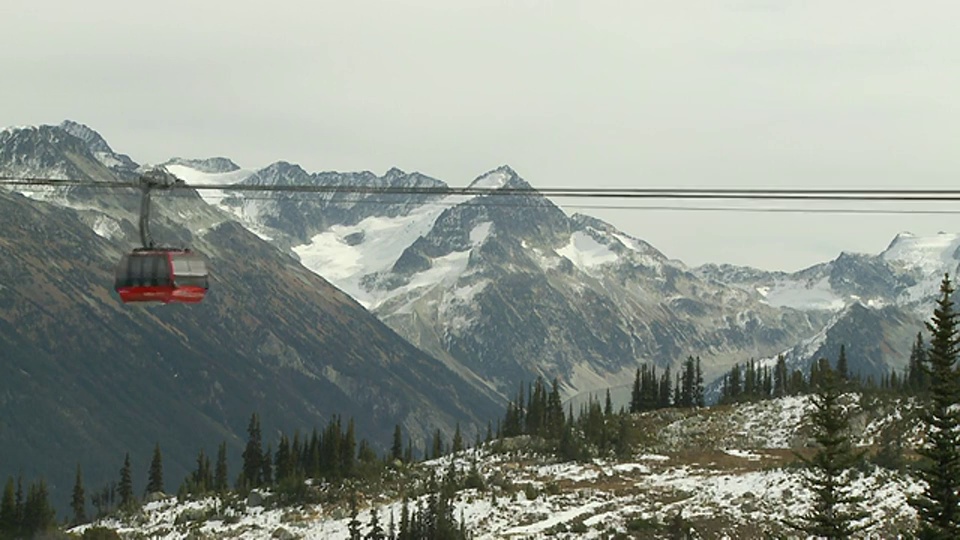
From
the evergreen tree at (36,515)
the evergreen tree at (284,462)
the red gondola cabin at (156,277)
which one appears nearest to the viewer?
the red gondola cabin at (156,277)

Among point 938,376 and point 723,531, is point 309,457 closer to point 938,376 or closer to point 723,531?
point 723,531

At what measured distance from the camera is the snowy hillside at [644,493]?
96.0 meters

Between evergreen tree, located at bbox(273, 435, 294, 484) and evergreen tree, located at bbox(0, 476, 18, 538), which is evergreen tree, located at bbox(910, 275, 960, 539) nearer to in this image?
evergreen tree, located at bbox(273, 435, 294, 484)

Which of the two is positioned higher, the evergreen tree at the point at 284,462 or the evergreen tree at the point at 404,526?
the evergreen tree at the point at 404,526

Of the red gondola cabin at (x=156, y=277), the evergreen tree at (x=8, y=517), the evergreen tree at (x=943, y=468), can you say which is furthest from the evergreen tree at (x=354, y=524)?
the red gondola cabin at (x=156, y=277)

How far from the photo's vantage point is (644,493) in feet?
360

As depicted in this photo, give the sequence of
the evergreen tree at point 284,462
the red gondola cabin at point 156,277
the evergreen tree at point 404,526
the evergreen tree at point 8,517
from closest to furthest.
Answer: the red gondola cabin at point 156,277, the evergreen tree at point 404,526, the evergreen tree at point 8,517, the evergreen tree at point 284,462

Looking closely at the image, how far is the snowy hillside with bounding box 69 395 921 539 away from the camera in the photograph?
96.0 meters

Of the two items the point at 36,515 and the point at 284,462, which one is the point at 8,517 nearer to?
the point at 36,515

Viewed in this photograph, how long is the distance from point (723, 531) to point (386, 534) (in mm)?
28455

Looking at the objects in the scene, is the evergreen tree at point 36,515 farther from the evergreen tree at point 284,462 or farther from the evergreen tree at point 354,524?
the evergreen tree at point 354,524

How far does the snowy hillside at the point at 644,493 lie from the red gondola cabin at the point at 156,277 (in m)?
43.9

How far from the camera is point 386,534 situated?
108500 millimetres

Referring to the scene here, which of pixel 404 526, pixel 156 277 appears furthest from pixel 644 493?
pixel 156 277
